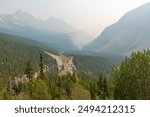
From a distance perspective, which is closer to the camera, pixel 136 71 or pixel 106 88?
pixel 136 71

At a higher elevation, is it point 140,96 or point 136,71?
point 136,71

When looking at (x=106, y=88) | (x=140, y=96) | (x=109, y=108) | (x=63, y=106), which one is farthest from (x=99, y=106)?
(x=106, y=88)

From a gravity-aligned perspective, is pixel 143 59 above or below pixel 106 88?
above

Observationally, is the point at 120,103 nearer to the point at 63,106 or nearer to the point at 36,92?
the point at 63,106

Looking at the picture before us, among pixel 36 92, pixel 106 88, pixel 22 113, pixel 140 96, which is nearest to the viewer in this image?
pixel 22 113

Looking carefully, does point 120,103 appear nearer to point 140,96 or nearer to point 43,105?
point 43,105

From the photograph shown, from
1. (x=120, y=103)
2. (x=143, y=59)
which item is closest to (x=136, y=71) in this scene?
(x=143, y=59)

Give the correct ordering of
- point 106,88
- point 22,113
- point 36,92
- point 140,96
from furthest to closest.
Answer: point 106,88
point 36,92
point 140,96
point 22,113

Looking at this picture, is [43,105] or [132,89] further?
[132,89]

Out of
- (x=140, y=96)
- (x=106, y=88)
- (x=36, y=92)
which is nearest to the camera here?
(x=140, y=96)
